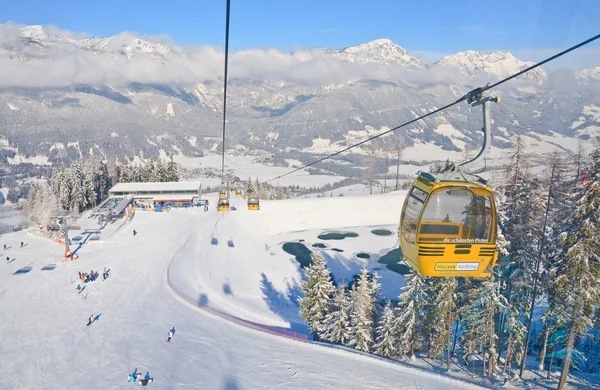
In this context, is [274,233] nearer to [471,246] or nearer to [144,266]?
[144,266]

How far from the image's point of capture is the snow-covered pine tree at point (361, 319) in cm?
2303

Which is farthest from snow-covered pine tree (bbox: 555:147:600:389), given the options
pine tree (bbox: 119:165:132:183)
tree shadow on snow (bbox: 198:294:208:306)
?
pine tree (bbox: 119:165:132:183)

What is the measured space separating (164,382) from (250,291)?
19436 mm

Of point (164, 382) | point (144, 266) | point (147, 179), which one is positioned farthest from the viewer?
point (147, 179)

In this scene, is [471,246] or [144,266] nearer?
[471,246]

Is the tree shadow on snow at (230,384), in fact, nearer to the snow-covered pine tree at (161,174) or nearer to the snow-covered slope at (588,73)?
the snow-covered slope at (588,73)

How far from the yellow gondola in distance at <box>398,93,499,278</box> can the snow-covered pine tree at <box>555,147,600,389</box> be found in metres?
10.2

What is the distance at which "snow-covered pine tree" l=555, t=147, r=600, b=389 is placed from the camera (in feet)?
52.0

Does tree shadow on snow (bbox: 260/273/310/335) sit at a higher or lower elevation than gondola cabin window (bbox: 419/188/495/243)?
lower

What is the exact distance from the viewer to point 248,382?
15.8 m

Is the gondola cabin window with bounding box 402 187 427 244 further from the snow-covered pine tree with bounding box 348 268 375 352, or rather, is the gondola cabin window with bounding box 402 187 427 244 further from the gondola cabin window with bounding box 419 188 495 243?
the snow-covered pine tree with bounding box 348 268 375 352

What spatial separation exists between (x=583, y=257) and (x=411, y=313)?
9.76 meters

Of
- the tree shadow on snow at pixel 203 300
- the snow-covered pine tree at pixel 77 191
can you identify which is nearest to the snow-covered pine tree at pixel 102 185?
the snow-covered pine tree at pixel 77 191

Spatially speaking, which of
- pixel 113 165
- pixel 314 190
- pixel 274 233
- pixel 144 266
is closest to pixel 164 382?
pixel 144 266
